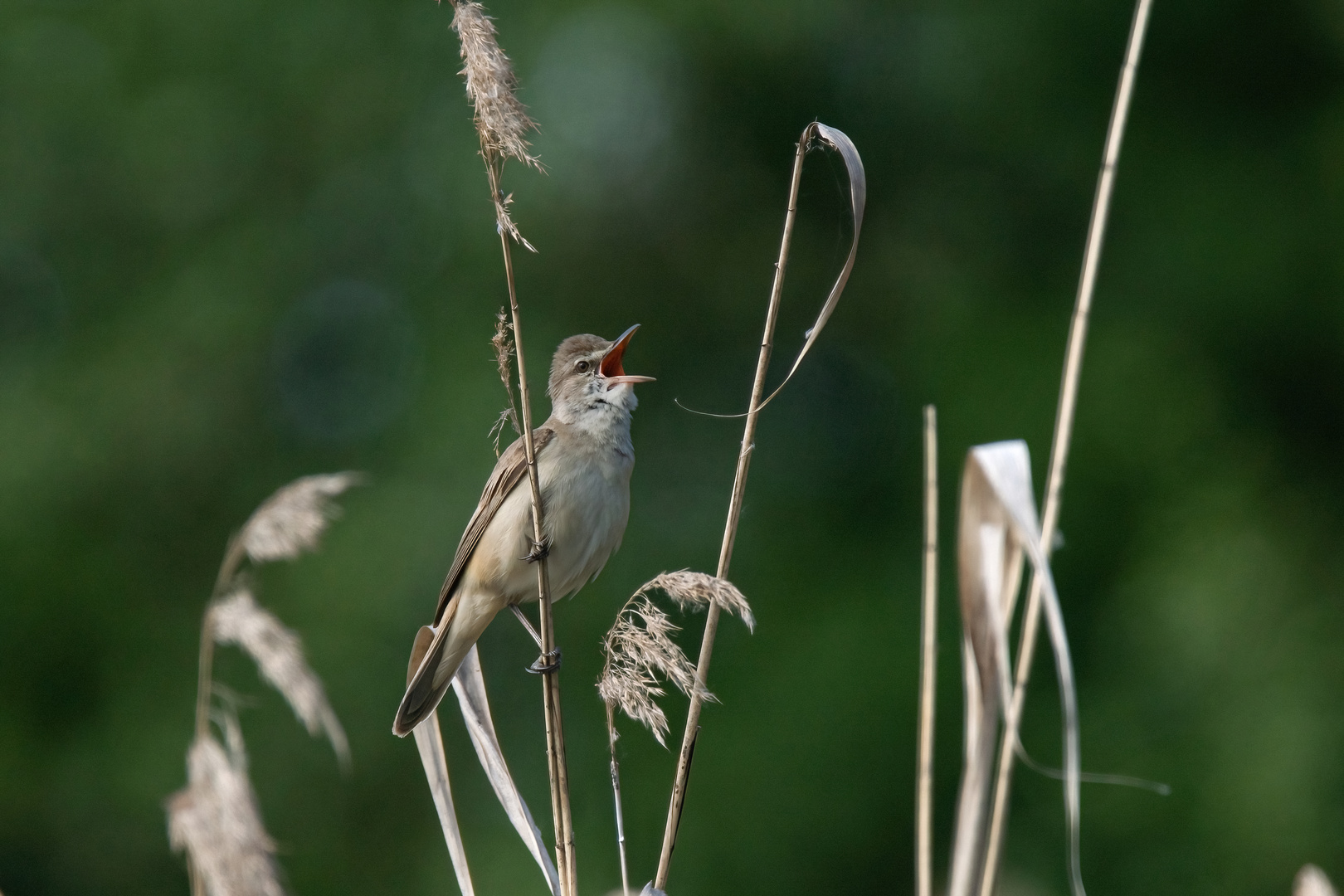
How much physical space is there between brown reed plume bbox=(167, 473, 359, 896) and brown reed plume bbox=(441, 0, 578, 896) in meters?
0.53

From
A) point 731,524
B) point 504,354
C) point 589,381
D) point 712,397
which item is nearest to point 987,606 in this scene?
point 731,524

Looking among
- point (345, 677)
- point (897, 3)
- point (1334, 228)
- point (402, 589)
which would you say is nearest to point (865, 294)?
point (897, 3)

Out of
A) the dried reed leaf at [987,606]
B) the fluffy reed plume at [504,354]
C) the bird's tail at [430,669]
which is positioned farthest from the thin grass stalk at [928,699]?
the bird's tail at [430,669]

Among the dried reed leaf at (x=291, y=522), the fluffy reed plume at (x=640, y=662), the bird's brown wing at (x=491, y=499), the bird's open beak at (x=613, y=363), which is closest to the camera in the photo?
the fluffy reed plume at (x=640, y=662)

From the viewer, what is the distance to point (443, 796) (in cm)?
214

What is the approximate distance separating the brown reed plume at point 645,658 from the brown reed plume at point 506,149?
0.29 feet

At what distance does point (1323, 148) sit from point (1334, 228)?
0.55 meters

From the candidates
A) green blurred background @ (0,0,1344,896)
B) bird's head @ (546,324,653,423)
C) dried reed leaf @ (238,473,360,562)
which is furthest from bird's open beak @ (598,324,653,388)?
green blurred background @ (0,0,1344,896)

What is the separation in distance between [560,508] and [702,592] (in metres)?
1.46

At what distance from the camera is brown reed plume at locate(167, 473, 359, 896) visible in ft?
6.89

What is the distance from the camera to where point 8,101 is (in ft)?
28.0

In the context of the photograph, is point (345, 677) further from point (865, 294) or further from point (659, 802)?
point (865, 294)

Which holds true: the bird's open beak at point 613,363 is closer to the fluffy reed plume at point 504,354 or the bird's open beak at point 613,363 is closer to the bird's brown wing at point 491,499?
the bird's brown wing at point 491,499

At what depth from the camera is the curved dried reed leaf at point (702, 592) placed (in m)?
1.83
